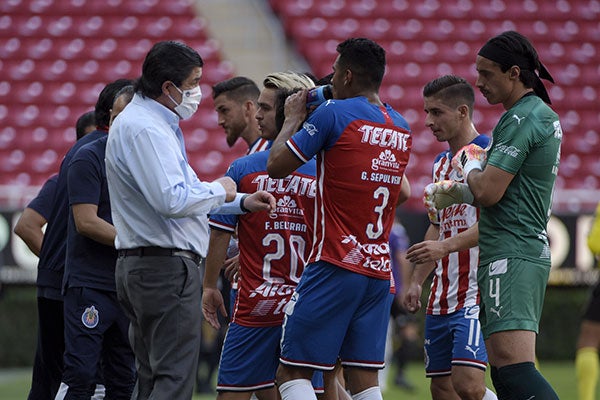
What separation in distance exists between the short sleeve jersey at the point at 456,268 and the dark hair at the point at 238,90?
1559 mm

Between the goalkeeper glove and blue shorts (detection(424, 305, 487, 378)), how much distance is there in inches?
50.8

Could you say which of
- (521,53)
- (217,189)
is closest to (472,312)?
(521,53)

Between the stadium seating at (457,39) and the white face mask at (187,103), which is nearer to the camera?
the white face mask at (187,103)

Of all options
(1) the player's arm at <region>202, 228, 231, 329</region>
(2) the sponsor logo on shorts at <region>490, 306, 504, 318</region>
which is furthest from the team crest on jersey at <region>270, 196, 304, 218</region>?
(2) the sponsor logo on shorts at <region>490, 306, 504, 318</region>

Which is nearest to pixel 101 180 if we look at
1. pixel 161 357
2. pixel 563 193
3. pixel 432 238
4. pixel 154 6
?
pixel 161 357

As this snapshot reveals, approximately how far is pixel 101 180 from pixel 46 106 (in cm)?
1242

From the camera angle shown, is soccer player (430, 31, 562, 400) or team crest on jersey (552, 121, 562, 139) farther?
team crest on jersey (552, 121, 562, 139)

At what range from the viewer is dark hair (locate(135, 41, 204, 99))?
5.35 m

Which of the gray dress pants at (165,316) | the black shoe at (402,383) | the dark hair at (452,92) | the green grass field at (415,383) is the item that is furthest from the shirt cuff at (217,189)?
the black shoe at (402,383)

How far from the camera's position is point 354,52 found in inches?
221

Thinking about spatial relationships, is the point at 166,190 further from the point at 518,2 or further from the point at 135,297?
the point at 518,2

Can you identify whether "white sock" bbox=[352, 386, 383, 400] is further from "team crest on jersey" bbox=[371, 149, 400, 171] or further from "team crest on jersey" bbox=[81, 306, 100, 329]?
"team crest on jersey" bbox=[81, 306, 100, 329]

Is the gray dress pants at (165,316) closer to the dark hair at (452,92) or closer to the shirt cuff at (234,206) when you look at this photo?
the shirt cuff at (234,206)

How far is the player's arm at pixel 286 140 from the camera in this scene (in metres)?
5.52
